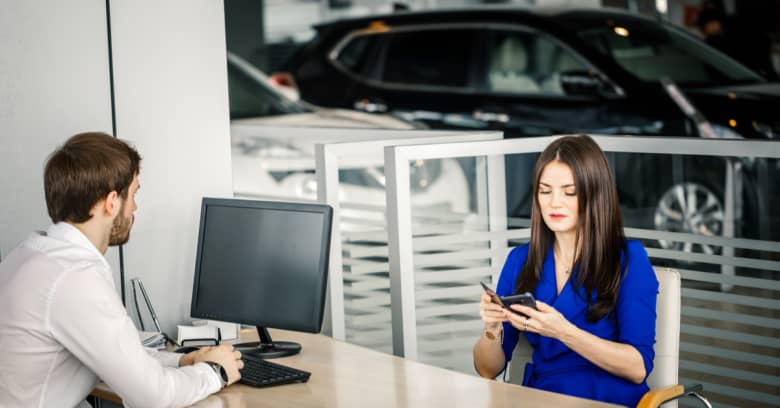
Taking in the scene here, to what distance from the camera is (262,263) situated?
9.64ft

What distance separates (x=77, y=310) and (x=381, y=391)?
2.35ft

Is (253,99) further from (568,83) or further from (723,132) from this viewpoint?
(723,132)

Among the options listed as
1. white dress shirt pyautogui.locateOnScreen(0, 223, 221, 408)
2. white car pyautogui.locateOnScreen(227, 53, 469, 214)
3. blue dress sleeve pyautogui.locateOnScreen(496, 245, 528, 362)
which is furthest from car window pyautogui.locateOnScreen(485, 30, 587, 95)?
white dress shirt pyautogui.locateOnScreen(0, 223, 221, 408)

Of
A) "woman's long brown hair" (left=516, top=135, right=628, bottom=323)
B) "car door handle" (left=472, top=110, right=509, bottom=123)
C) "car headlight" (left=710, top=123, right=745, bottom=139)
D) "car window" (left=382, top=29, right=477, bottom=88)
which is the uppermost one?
"car window" (left=382, top=29, right=477, bottom=88)

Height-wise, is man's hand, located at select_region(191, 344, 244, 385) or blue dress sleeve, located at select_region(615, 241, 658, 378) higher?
blue dress sleeve, located at select_region(615, 241, 658, 378)

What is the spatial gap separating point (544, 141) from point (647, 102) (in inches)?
106

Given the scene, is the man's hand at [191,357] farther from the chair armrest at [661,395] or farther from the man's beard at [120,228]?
the chair armrest at [661,395]

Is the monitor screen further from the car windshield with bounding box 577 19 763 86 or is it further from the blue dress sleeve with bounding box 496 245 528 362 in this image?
the car windshield with bounding box 577 19 763 86

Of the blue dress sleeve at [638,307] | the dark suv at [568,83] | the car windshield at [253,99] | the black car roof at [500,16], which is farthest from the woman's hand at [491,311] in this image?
the car windshield at [253,99]

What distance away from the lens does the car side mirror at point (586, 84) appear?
615 centimetres

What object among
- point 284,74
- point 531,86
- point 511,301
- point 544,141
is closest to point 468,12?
point 531,86

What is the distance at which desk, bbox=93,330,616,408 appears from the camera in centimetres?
238

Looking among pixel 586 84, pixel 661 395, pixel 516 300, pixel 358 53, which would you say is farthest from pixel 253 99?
pixel 661 395

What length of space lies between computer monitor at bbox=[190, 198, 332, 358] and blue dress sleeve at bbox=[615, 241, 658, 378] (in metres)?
0.77
